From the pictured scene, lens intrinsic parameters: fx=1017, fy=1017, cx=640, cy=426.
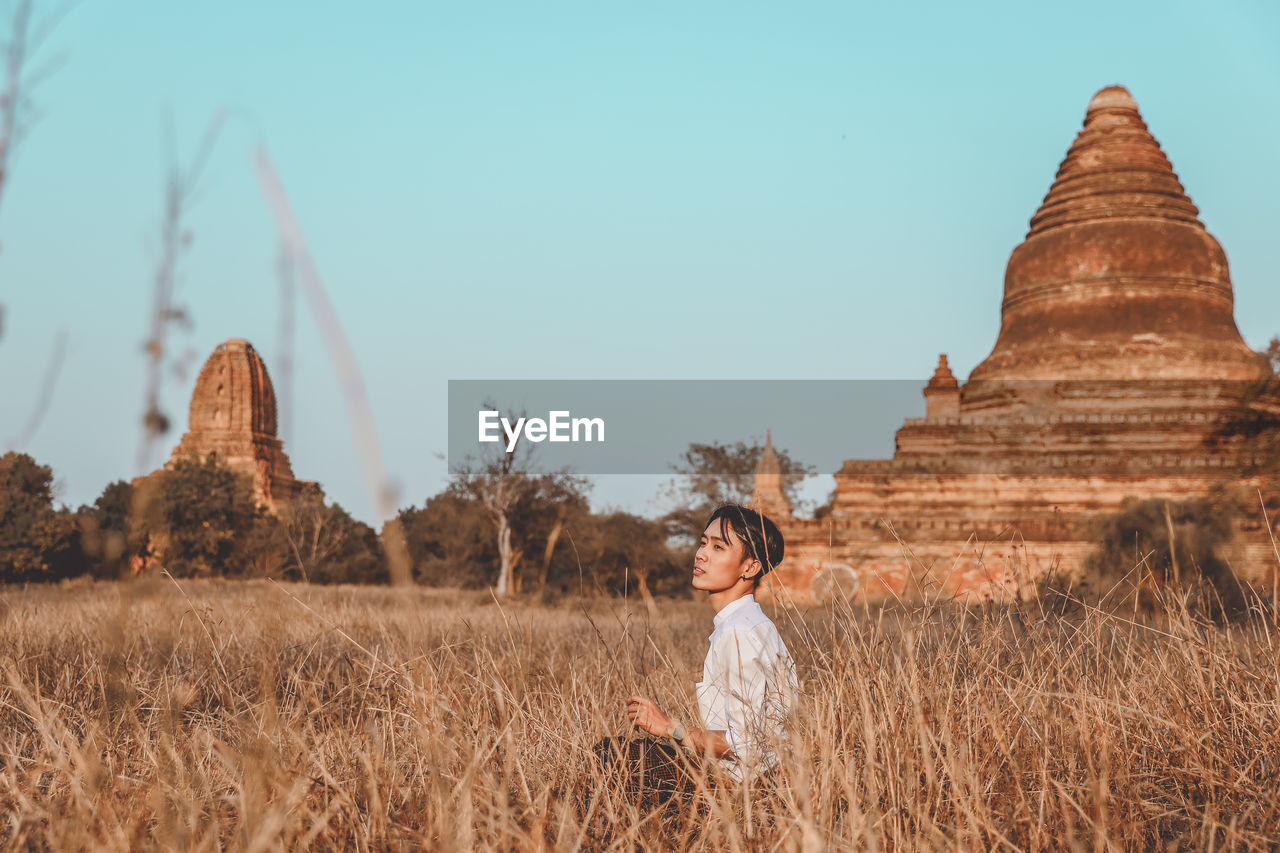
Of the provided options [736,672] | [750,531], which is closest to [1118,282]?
[750,531]

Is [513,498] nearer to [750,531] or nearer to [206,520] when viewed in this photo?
[206,520]

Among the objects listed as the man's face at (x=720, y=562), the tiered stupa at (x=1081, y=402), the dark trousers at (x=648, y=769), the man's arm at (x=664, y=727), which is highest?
the tiered stupa at (x=1081, y=402)

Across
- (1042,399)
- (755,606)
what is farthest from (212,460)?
(755,606)

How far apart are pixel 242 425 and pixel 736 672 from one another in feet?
133

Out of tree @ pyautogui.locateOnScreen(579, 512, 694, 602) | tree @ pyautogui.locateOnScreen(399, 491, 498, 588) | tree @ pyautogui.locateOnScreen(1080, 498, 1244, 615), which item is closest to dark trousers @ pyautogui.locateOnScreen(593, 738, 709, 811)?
tree @ pyautogui.locateOnScreen(1080, 498, 1244, 615)

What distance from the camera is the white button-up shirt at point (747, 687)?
7.95 feet

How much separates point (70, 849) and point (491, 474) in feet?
82.9

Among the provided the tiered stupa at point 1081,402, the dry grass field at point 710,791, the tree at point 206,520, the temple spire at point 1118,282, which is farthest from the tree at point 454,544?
the dry grass field at point 710,791

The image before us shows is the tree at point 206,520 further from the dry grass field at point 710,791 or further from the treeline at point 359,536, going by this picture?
the dry grass field at point 710,791

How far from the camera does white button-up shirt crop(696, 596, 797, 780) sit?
2.42 meters

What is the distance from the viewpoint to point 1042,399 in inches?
810

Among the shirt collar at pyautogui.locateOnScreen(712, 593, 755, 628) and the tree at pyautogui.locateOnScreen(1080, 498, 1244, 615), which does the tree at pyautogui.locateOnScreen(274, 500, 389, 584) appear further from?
the shirt collar at pyautogui.locateOnScreen(712, 593, 755, 628)

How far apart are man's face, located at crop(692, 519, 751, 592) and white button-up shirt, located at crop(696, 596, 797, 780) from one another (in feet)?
0.27

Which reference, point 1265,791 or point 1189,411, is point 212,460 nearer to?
point 1189,411
